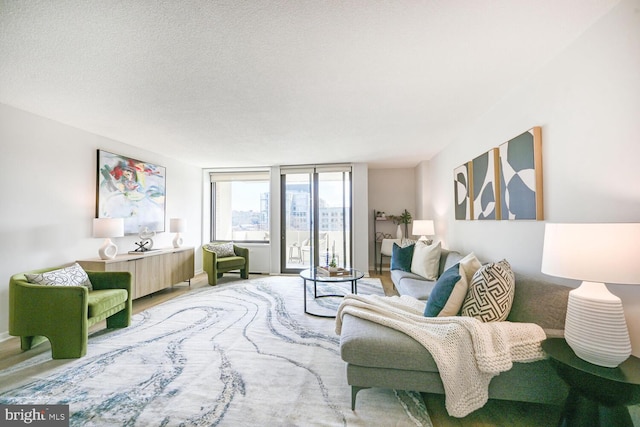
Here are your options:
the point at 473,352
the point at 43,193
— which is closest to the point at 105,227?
the point at 43,193

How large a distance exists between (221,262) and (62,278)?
8.27 ft

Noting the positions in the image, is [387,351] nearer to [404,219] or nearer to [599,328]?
[599,328]

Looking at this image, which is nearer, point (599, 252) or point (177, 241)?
point (599, 252)

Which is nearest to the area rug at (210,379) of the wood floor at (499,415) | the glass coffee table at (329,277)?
the wood floor at (499,415)

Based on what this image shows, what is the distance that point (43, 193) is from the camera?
3059 mm

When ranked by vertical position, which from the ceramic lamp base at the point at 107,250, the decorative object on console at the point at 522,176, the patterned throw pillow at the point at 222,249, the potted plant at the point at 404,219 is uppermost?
the decorative object on console at the point at 522,176

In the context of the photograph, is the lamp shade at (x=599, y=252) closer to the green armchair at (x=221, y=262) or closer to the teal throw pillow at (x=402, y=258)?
the teal throw pillow at (x=402, y=258)

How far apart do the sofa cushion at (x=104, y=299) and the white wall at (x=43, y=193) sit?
844mm

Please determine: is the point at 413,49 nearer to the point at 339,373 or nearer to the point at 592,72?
the point at 592,72

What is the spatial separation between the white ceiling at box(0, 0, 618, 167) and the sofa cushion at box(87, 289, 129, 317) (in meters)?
1.92

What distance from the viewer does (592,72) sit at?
64.1 inches

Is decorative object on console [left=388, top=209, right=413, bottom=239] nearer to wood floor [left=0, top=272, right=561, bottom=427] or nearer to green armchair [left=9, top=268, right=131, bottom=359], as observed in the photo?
wood floor [left=0, top=272, right=561, bottom=427]

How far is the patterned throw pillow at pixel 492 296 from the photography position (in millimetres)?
1757

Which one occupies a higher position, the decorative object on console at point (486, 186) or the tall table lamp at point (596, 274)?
the decorative object on console at point (486, 186)
